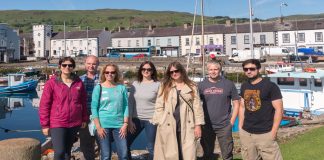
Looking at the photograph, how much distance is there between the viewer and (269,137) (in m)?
5.45

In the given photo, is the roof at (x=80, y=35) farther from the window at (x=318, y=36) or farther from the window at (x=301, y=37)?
the window at (x=318, y=36)

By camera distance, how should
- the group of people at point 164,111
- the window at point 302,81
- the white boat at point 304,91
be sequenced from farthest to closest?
1. the window at point 302,81
2. the white boat at point 304,91
3. the group of people at point 164,111

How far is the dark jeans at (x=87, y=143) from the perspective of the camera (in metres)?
6.23

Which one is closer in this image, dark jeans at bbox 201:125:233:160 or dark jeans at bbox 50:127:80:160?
dark jeans at bbox 50:127:80:160

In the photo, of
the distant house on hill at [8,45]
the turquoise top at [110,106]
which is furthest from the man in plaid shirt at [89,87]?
the distant house on hill at [8,45]

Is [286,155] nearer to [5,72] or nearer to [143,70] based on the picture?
[143,70]

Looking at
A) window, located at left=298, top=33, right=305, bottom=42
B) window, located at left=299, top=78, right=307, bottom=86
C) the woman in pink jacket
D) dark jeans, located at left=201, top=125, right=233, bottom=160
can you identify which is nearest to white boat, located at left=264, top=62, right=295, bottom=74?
window, located at left=299, top=78, right=307, bottom=86

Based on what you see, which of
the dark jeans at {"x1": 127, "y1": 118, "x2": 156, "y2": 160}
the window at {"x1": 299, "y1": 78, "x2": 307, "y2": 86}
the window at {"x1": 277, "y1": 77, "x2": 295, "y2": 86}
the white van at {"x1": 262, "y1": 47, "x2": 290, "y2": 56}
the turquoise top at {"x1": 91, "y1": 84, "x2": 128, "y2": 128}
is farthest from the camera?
the white van at {"x1": 262, "y1": 47, "x2": 290, "y2": 56}

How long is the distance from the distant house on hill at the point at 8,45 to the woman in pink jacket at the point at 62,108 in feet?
238

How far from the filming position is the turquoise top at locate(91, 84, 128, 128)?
18.7ft

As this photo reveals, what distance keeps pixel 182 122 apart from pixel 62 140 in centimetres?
179

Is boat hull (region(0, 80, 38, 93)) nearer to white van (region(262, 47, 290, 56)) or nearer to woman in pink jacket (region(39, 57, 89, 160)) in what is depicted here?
white van (region(262, 47, 290, 56))

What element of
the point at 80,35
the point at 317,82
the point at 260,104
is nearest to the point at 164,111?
the point at 260,104

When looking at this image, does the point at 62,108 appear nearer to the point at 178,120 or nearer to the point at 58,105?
the point at 58,105
